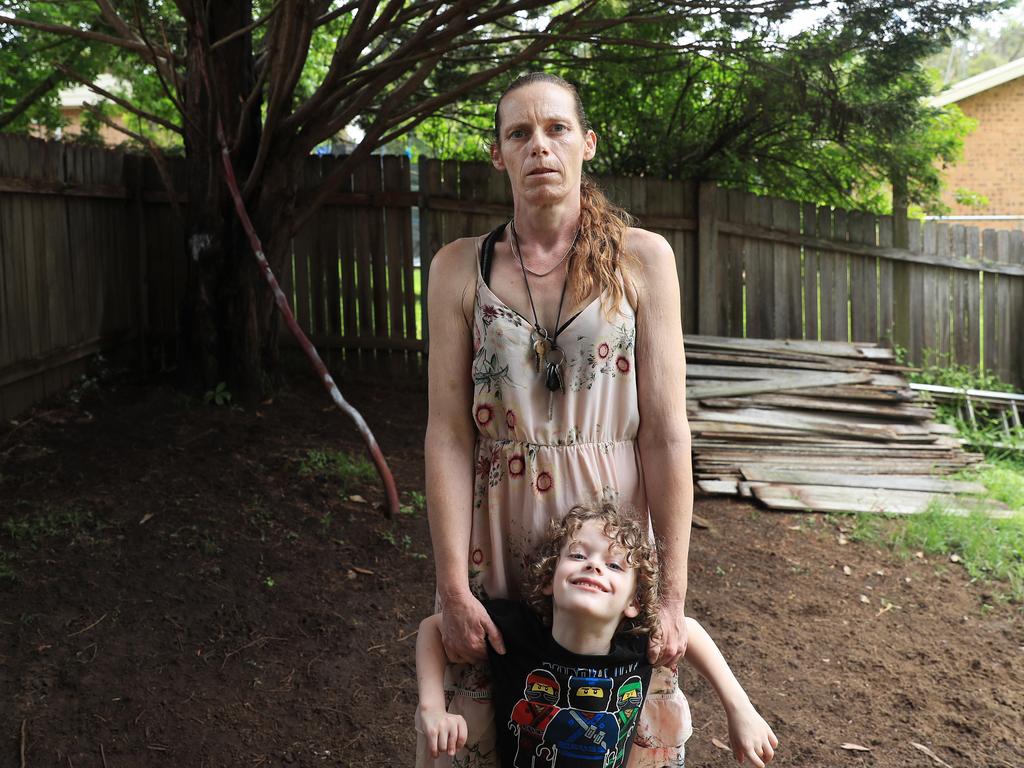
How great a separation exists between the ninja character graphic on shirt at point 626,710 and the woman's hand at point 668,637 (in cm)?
7

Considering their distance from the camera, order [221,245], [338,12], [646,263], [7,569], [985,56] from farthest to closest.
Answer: [985,56] < [221,245] < [338,12] < [7,569] < [646,263]

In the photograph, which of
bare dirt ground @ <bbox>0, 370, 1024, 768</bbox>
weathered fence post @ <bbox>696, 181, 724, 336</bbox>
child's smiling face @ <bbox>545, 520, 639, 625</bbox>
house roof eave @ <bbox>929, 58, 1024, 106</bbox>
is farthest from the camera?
house roof eave @ <bbox>929, 58, 1024, 106</bbox>

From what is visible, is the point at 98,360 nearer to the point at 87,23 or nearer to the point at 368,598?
the point at 87,23

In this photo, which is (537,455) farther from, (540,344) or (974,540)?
(974,540)

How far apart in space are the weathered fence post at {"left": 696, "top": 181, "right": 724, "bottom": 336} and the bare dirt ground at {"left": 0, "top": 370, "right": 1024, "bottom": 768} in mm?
Answer: 3311

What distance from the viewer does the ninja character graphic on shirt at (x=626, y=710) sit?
81.8 inches

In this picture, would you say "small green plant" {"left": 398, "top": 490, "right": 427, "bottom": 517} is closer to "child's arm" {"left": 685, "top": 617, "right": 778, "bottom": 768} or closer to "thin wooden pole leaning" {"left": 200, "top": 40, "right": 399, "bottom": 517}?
"thin wooden pole leaning" {"left": 200, "top": 40, "right": 399, "bottom": 517}

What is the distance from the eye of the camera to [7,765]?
327 cm

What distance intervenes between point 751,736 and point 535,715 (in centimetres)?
50

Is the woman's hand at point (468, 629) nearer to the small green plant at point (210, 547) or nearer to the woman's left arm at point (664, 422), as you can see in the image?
the woman's left arm at point (664, 422)

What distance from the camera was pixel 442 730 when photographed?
208 cm

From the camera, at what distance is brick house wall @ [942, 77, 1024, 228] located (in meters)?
18.2

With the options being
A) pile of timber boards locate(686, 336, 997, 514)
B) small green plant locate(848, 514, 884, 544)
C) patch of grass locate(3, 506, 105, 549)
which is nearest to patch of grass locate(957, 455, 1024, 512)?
pile of timber boards locate(686, 336, 997, 514)

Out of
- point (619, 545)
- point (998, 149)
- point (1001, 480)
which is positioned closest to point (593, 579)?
point (619, 545)
